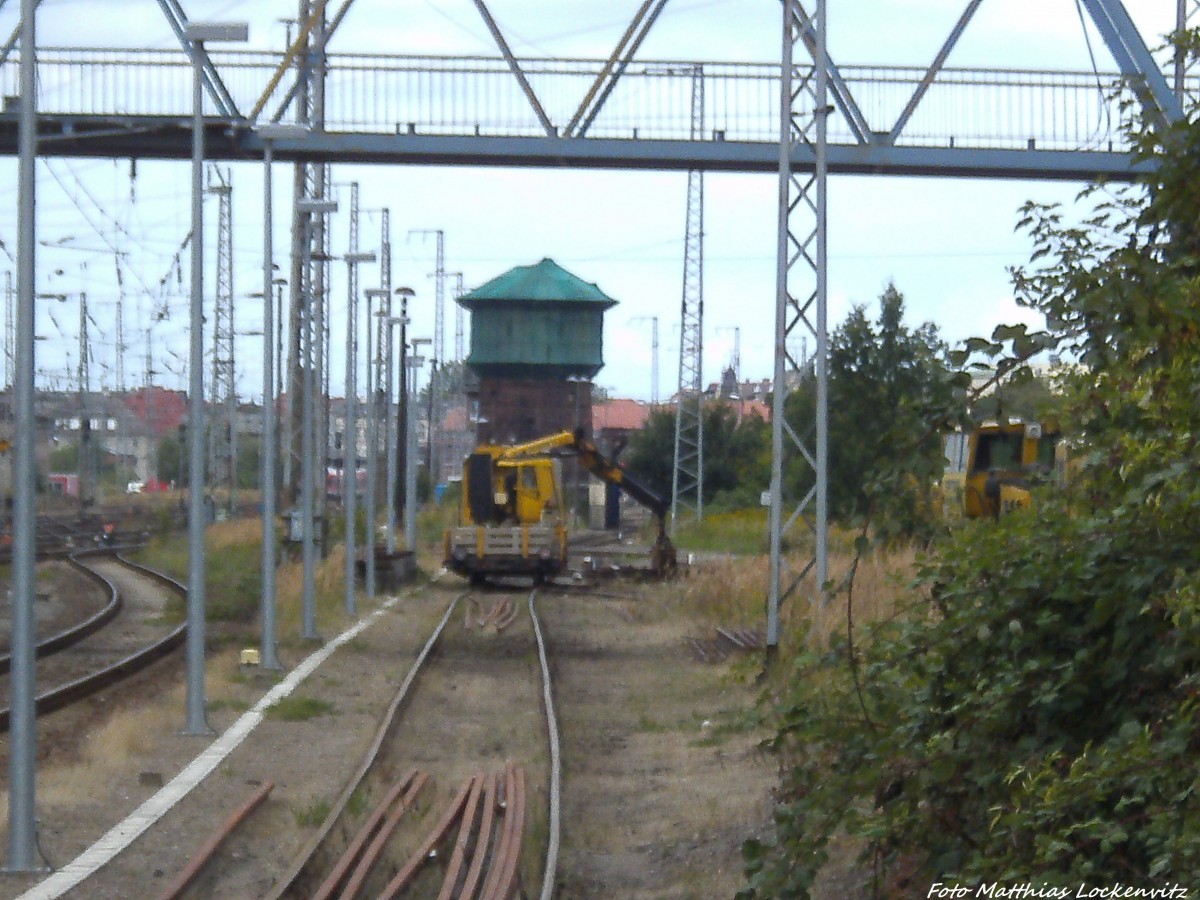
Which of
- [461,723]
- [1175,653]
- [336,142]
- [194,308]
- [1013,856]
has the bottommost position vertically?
[461,723]

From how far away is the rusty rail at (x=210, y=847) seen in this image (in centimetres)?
965

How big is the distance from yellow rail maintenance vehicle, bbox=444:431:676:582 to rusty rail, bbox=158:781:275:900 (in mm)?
24967

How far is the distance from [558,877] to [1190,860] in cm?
576

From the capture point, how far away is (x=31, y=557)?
35.6 ft

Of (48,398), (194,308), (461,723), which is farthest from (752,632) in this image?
(48,398)

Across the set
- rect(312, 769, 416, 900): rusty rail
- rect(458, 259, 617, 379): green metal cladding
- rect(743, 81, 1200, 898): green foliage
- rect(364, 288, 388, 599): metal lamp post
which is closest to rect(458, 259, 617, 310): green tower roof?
rect(458, 259, 617, 379): green metal cladding

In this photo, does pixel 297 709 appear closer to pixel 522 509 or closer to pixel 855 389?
pixel 855 389

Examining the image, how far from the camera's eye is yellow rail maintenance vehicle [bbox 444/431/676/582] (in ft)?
127

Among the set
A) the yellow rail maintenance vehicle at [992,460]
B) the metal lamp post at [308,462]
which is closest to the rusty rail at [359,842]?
the yellow rail maintenance vehicle at [992,460]

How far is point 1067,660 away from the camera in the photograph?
21.1ft

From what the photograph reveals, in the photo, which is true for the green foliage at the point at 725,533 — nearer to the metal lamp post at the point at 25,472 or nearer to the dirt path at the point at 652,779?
the dirt path at the point at 652,779

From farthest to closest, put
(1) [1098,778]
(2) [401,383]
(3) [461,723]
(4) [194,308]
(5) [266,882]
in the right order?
(2) [401,383]
(3) [461,723]
(4) [194,308]
(5) [266,882]
(1) [1098,778]

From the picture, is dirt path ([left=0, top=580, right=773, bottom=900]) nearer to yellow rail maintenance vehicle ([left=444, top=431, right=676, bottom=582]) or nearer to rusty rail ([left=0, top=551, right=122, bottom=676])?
rusty rail ([left=0, top=551, right=122, bottom=676])

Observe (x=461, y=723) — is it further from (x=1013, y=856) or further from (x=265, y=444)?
(x=1013, y=856)
